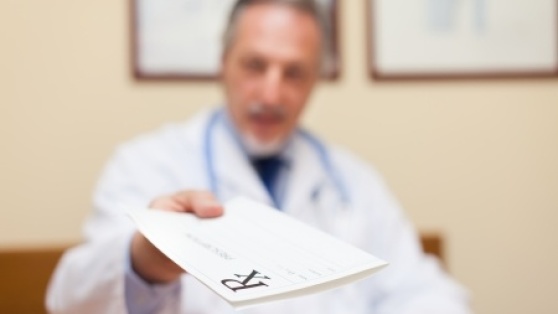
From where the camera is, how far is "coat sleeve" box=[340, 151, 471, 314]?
114cm

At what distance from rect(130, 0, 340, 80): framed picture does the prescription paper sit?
680 millimetres

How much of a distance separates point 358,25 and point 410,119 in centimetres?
23

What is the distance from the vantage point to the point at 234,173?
113 centimetres

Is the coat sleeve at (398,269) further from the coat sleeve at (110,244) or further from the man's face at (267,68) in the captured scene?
the coat sleeve at (110,244)

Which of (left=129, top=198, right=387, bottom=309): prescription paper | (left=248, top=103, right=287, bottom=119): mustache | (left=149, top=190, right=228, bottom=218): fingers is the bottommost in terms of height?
(left=129, top=198, right=387, bottom=309): prescription paper

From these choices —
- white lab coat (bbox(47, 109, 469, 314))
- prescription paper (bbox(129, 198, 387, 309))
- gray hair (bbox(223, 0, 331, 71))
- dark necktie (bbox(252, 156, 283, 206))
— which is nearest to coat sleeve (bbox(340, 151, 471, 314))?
white lab coat (bbox(47, 109, 469, 314))

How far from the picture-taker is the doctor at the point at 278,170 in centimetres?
111

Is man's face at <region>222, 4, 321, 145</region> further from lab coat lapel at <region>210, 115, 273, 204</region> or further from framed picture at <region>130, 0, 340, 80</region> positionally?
framed picture at <region>130, 0, 340, 80</region>

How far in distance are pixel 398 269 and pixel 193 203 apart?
564 mm

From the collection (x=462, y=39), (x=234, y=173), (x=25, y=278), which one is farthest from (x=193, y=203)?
(x=462, y=39)

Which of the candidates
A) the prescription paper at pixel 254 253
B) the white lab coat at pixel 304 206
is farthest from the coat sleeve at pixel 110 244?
the prescription paper at pixel 254 253

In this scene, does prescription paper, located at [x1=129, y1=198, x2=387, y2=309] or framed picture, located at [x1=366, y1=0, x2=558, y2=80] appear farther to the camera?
framed picture, located at [x1=366, y1=0, x2=558, y2=80]

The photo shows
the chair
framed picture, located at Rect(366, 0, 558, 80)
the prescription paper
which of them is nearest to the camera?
the prescription paper

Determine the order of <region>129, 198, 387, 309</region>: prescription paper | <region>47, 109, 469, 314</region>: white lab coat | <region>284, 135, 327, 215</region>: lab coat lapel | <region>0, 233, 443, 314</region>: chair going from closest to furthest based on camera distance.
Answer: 1. <region>129, 198, 387, 309</region>: prescription paper
2. <region>47, 109, 469, 314</region>: white lab coat
3. <region>284, 135, 327, 215</region>: lab coat lapel
4. <region>0, 233, 443, 314</region>: chair
